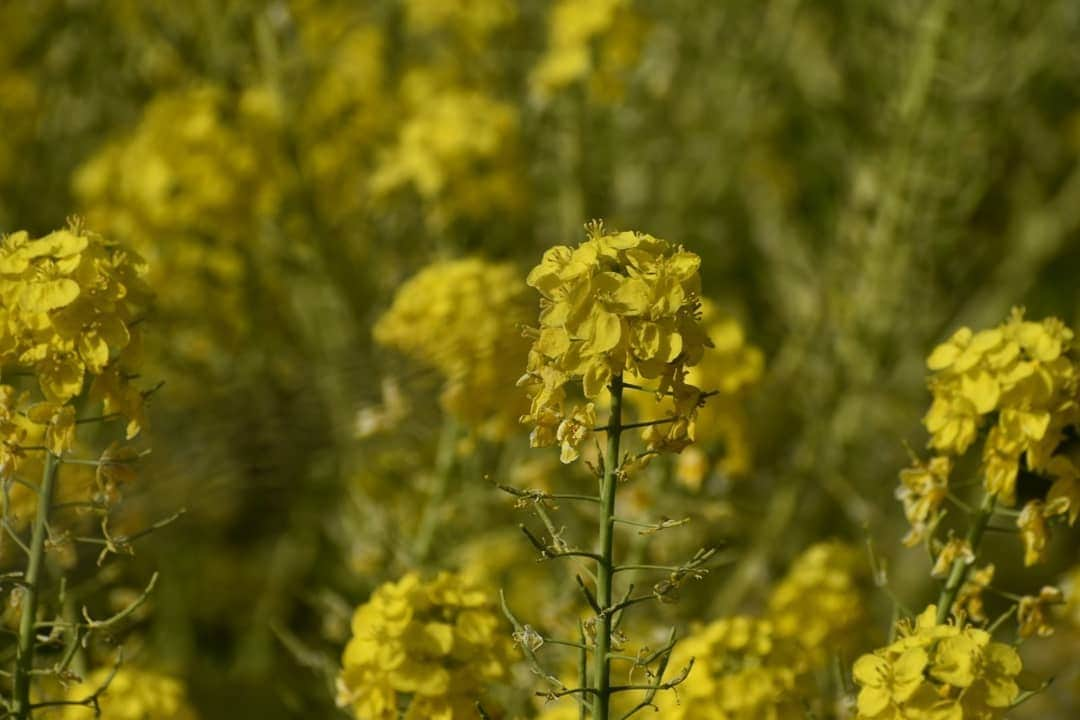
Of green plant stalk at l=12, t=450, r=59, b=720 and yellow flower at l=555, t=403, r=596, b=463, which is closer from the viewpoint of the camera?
yellow flower at l=555, t=403, r=596, b=463

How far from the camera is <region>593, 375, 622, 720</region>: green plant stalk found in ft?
6.30

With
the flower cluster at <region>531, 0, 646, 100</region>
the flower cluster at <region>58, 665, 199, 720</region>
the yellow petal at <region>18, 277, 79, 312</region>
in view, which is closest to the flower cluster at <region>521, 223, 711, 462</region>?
the yellow petal at <region>18, 277, 79, 312</region>

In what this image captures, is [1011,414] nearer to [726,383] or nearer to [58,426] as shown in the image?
[726,383]

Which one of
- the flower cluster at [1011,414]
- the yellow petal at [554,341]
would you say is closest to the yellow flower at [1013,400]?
the flower cluster at [1011,414]

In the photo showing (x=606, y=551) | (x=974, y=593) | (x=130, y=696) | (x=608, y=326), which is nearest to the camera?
(x=608, y=326)

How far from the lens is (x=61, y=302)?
2.00 metres

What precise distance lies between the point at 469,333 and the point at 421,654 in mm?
1205

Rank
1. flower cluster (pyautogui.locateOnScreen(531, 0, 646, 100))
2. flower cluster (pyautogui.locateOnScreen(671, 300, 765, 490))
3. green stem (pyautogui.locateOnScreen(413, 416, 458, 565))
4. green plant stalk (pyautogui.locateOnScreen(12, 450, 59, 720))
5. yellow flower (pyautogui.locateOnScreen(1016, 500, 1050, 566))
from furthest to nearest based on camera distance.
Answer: flower cluster (pyautogui.locateOnScreen(531, 0, 646, 100))
green stem (pyautogui.locateOnScreen(413, 416, 458, 565))
flower cluster (pyautogui.locateOnScreen(671, 300, 765, 490))
yellow flower (pyautogui.locateOnScreen(1016, 500, 1050, 566))
green plant stalk (pyautogui.locateOnScreen(12, 450, 59, 720))

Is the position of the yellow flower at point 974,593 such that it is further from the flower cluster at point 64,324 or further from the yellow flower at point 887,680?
the flower cluster at point 64,324

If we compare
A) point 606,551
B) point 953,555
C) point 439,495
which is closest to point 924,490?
point 953,555

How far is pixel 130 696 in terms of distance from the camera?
277 centimetres

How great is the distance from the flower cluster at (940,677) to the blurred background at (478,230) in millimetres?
1322

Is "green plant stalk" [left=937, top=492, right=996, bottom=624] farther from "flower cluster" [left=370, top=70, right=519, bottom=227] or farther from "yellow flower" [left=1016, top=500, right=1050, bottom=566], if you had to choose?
"flower cluster" [left=370, top=70, right=519, bottom=227]

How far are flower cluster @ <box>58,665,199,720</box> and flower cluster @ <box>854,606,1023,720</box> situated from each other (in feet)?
4.36
